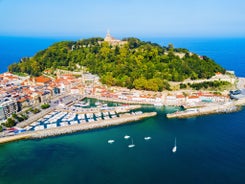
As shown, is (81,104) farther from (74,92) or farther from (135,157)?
(135,157)

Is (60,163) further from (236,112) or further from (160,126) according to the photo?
(236,112)

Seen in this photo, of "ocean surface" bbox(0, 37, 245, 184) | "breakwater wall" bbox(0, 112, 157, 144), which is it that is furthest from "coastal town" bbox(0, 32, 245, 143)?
"ocean surface" bbox(0, 37, 245, 184)

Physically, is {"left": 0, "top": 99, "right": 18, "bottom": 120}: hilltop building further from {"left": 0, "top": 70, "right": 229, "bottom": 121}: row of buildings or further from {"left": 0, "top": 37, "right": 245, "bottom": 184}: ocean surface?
{"left": 0, "top": 37, "right": 245, "bottom": 184}: ocean surface

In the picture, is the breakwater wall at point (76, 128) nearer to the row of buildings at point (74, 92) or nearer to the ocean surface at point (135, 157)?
the ocean surface at point (135, 157)

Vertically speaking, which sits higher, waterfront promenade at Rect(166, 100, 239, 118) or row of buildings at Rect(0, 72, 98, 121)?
row of buildings at Rect(0, 72, 98, 121)

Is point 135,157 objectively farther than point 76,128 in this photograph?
No

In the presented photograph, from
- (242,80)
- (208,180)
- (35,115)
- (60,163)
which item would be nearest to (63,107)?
(35,115)

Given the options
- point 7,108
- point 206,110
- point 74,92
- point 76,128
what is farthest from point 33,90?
point 206,110
